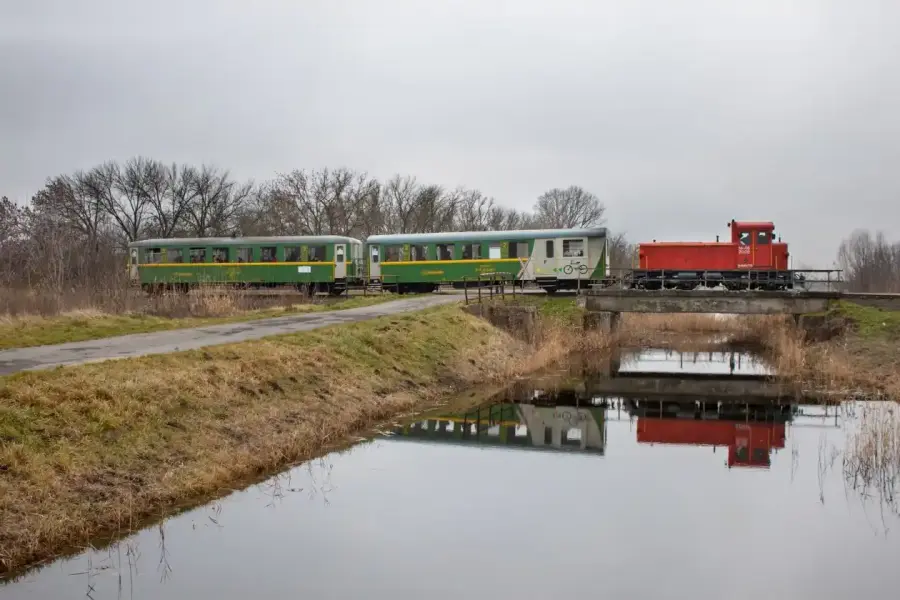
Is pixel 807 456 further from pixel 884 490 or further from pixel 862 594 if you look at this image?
pixel 862 594

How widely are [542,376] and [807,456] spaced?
10818 mm

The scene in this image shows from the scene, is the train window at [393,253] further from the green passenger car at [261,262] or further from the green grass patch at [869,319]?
the green grass patch at [869,319]

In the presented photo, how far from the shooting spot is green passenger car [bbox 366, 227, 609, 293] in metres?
33.8

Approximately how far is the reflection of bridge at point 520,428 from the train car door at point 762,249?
1506 centimetres

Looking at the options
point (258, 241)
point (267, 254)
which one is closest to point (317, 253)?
point (267, 254)

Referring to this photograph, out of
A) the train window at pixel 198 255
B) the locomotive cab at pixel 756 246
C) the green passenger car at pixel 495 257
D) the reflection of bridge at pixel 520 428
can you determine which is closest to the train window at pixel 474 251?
the green passenger car at pixel 495 257

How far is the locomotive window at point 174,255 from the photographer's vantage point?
130 ft

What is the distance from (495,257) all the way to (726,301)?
11.1 m

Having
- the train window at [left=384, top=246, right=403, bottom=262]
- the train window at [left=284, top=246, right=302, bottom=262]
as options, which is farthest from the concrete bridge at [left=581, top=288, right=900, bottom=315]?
the train window at [left=284, top=246, right=302, bottom=262]

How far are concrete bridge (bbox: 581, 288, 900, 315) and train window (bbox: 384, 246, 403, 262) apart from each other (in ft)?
36.6

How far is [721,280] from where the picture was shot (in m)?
29.3

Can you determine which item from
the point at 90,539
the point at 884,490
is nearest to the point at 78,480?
the point at 90,539

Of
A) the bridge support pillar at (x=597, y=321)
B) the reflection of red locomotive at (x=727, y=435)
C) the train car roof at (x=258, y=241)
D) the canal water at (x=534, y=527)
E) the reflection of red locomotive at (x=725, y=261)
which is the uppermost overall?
the train car roof at (x=258, y=241)

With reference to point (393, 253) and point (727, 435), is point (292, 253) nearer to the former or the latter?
point (393, 253)
